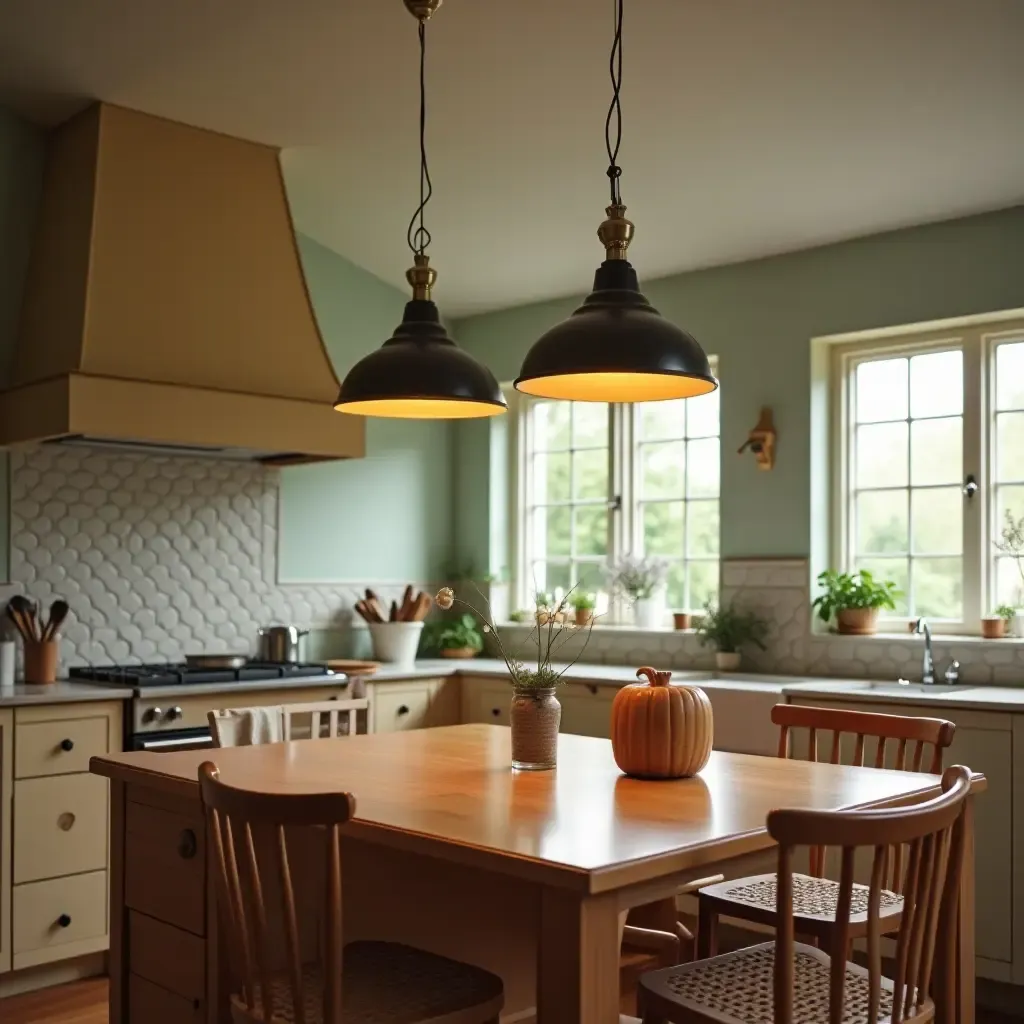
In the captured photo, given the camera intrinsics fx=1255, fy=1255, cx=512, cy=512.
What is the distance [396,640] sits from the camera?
5.51 m

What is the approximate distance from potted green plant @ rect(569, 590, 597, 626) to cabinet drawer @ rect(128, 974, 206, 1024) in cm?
283

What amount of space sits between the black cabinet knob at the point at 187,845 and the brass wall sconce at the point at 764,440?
9.85 ft


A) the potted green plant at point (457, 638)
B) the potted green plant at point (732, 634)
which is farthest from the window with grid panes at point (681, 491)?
the potted green plant at point (457, 638)

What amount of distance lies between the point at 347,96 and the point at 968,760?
2936 millimetres

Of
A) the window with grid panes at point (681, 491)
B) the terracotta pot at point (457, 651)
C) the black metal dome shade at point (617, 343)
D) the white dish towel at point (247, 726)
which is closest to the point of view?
the black metal dome shade at point (617, 343)

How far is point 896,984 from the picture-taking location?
6.53 feet

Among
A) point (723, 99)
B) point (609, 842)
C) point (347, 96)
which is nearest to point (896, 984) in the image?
point (609, 842)

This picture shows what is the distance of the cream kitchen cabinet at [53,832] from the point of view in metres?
3.91

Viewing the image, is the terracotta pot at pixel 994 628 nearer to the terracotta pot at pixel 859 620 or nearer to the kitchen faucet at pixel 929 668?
the kitchen faucet at pixel 929 668

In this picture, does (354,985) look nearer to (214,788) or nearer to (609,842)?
(214,788)

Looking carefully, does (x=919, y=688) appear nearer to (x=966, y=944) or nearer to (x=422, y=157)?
(x=966, y=944)

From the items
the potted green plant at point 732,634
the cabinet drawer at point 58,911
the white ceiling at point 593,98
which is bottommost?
the cabinet drawer at point 58,911

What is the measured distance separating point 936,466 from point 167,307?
9.35 ft

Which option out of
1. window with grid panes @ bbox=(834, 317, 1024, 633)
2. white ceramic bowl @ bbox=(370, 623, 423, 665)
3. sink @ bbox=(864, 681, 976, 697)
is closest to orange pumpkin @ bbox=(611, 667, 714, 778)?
sink @ bbox=(864, 681, 976, 697)
